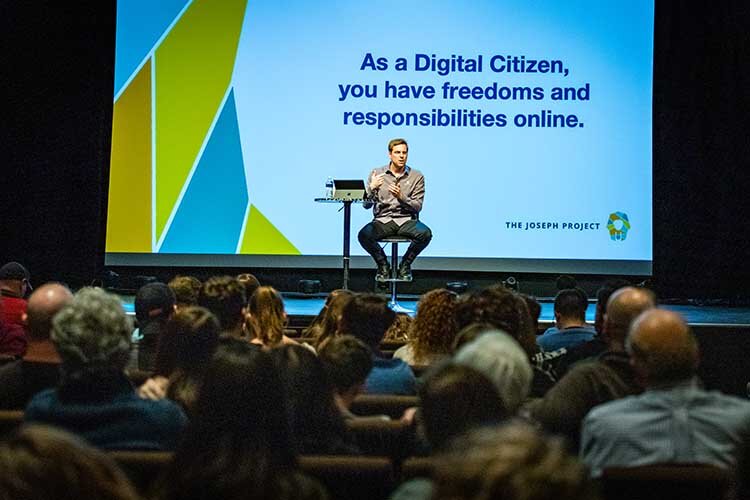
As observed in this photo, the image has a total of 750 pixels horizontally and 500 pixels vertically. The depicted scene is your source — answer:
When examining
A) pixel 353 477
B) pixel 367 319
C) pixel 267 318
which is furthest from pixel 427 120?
pixel 353 477

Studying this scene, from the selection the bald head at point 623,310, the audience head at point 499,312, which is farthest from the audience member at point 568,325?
the bald head at point 623,310

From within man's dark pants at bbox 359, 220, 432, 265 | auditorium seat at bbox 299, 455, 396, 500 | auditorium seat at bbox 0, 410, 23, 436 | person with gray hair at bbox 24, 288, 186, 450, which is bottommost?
auditorium seat at bbox 299, 455, 396, 500

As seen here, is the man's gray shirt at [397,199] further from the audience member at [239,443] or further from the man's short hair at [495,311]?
the audience member at [239,443]

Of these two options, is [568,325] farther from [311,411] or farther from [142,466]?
[142,466]

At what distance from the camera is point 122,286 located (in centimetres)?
881

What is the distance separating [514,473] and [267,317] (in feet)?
9.27

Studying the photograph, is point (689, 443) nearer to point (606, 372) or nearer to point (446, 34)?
point (606, 372)

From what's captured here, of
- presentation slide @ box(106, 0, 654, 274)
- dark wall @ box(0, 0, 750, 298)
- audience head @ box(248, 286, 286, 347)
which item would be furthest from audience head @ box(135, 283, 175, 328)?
dark wall @ box(0, 0, 750, 298)

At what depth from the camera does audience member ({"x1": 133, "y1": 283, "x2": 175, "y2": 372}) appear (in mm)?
3955

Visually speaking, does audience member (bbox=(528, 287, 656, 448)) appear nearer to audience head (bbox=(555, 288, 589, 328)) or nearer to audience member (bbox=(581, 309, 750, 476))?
audience member (bbox=(581, 309, 750, 476))

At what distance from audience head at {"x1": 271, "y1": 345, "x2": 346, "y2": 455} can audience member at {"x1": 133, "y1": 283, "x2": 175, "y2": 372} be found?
1675 mm

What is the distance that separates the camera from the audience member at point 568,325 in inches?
164

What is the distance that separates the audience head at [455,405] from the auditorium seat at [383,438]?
577 mm

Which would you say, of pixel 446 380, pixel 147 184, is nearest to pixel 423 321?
pixel 446 380
